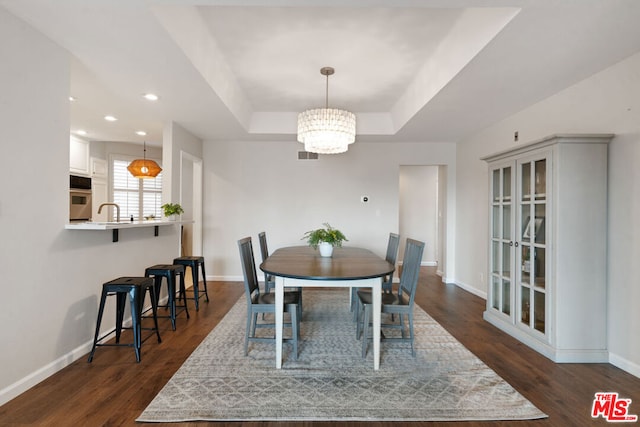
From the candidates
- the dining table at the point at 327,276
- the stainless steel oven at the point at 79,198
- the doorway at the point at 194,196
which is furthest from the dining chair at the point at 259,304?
the stainless steel oven at the point at 79,198

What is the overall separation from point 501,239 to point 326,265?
1.95 metres

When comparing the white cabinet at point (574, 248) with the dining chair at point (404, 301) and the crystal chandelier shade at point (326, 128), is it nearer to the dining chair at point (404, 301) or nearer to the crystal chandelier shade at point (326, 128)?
the dining chair at point (404, 301)

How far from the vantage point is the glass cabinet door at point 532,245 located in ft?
9.05

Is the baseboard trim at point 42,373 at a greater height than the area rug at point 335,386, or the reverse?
the baseboard trim at point 42,373

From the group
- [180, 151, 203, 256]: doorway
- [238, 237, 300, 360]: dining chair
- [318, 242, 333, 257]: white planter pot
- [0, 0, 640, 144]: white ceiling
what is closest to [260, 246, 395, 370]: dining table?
[238, 237, 300, 360]: dining chair

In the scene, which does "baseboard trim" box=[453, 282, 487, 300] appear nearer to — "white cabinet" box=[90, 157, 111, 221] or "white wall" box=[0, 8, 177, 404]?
"white wall" box=[0, 8, 177, 404]

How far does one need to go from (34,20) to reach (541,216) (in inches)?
160

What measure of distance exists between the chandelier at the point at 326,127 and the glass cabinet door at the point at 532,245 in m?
1.74

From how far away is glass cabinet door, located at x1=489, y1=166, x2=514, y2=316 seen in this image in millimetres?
3184

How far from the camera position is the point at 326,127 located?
3.31 meters

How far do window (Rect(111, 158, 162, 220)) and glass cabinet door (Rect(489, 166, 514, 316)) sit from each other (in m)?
5.51

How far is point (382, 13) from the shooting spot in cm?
243

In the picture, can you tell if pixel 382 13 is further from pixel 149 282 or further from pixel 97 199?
pixel 97 199

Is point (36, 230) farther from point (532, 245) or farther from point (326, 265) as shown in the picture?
point (532, 245)
